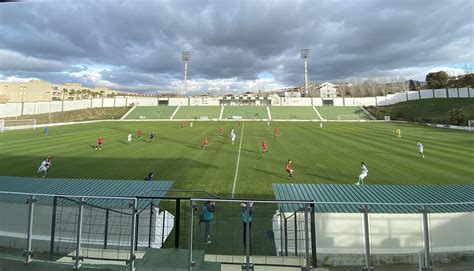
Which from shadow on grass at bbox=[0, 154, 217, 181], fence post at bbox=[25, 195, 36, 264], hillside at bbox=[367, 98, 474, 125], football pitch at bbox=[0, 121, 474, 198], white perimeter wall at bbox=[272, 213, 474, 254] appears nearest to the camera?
fence post at bbox=[25, 195, 36, 264]

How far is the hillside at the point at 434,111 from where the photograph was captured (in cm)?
5572

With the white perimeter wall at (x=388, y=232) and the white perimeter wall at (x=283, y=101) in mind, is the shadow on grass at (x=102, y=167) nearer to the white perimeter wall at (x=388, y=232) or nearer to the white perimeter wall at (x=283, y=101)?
the white perimeter wall at (x=388, y=232)

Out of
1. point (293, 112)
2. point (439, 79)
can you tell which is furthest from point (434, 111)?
point (439, 79)

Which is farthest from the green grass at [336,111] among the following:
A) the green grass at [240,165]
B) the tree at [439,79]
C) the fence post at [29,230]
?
the fence post at [29,230]

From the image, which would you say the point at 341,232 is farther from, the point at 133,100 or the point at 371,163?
the point at 133,100

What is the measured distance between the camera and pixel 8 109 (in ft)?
237

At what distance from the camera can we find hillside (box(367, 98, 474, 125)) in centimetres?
5572

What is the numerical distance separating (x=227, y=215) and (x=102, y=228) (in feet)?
11.6

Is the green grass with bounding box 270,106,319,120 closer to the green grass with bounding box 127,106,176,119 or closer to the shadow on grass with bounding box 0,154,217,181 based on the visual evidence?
the green grass with bounding box 127,106,176,119

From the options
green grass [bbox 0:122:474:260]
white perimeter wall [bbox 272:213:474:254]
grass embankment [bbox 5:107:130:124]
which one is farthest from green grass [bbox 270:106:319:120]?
white perimeter wall [bbox 272:213:474:254]

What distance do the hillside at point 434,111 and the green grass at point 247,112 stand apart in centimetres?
3255

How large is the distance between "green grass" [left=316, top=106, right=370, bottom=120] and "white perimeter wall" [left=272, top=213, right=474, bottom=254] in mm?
74789

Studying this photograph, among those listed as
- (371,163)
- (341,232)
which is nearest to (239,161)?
(371,163)

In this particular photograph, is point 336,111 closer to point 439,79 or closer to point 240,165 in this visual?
point 439,79
